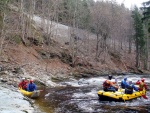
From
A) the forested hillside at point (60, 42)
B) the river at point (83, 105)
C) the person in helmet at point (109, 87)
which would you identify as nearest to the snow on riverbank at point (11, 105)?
the river at point (83, 105)

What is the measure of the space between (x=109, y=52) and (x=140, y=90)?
3200 centimetres

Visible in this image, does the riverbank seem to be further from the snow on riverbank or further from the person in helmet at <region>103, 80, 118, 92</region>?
the person in helmet at <region>103, 80, 118, 92</region>

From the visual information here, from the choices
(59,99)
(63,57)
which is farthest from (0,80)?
(63,57)

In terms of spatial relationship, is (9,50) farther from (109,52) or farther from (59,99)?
(109,52)

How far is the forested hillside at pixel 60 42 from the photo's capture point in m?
28.0

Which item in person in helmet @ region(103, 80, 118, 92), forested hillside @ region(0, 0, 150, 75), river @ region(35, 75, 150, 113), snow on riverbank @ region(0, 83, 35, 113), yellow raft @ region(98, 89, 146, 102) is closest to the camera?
→ snow on riverbank @ region(0, 83, 35, 113)

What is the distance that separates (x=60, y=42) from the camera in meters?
41.9

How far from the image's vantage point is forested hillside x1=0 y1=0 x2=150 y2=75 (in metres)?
28.0

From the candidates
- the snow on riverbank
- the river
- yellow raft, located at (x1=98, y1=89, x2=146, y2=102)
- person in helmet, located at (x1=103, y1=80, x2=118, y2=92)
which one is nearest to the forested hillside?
the river

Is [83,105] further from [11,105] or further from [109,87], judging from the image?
[11,105]

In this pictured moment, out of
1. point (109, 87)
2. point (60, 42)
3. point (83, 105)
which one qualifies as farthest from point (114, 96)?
point (60, 42)

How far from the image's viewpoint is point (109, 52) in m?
50.2

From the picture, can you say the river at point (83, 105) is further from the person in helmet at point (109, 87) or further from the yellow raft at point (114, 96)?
the person in helmet at point (109, 87)

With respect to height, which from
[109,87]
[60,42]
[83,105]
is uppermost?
[60,42]
